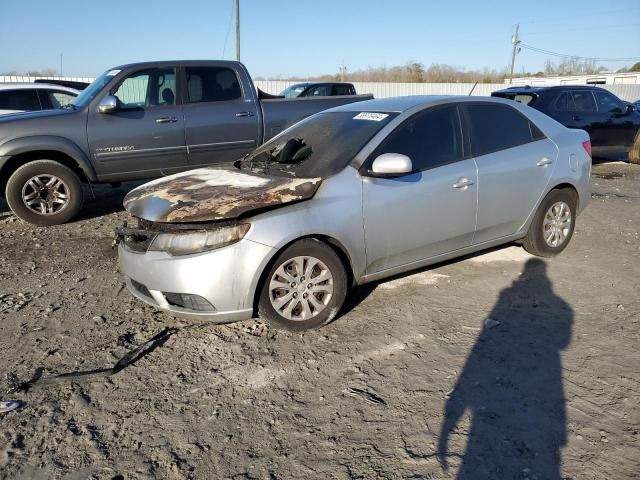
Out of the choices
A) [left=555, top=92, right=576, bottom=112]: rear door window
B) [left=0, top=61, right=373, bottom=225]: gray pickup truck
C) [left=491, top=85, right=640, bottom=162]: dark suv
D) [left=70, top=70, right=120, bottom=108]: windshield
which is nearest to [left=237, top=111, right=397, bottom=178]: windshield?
[left=0, top=61, right=373, bottom=225]: gray pickup truck

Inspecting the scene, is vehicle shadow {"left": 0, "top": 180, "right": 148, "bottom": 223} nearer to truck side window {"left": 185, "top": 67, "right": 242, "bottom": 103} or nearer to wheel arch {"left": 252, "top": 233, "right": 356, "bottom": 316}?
truck side window {"left": 185, "top": 67, "right": 242, "bottom": 103}

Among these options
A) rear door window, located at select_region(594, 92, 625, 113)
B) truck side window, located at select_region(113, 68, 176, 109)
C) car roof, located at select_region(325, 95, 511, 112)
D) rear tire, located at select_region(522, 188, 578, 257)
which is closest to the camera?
car roof, located at select_region(325, 95, 511, 112)

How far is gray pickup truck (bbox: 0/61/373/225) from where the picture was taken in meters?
6.21

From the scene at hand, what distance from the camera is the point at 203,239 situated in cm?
335

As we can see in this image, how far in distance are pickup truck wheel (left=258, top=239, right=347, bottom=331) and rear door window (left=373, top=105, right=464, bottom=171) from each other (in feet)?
2.97

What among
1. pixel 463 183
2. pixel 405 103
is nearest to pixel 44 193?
pixel 405 103

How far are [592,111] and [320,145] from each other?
882 centimetres

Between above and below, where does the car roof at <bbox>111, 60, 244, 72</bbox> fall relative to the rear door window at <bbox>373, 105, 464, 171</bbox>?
above

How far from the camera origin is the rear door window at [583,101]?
10.7 metres

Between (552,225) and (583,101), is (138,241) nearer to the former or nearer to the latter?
(552,225)

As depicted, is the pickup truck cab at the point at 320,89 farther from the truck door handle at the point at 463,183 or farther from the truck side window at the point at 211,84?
the truck door handle at the point at 463,183

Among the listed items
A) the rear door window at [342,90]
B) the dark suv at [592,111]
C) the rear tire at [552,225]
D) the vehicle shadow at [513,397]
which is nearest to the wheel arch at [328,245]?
the vehicle shadow at [513,397]

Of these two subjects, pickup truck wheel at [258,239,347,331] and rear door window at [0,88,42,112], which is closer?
pickup truck wheel at [258,239,347,331]

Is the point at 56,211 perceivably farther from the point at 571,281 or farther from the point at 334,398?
the point at 571,281
